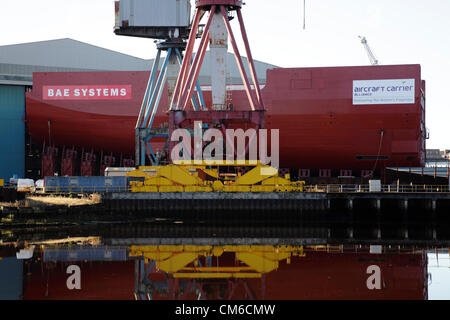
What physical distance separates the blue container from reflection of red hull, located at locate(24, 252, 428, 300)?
19.8 meters

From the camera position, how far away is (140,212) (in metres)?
39.1

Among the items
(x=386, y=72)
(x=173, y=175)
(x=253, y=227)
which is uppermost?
(x=386, y=72)

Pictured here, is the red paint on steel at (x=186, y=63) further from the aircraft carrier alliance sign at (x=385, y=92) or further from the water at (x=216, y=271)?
the water at (x=216, y=271)

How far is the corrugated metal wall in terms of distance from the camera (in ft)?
187

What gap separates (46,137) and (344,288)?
4222cm

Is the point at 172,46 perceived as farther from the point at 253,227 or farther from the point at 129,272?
the point at 129,272

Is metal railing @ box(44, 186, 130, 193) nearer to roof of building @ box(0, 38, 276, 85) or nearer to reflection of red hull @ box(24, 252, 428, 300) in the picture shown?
reflection of red hull @ box(24, 252, 428, 300)

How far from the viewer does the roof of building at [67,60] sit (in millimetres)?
64312

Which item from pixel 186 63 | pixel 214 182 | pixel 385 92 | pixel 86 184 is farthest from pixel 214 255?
pixel 385 92

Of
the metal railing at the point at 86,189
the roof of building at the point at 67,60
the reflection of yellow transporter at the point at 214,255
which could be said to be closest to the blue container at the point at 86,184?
the metal railing at the point at 86,189

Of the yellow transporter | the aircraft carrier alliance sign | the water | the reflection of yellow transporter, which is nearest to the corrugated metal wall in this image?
the yellow transporter

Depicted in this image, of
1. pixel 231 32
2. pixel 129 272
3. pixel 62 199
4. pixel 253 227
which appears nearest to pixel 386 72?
pixel 231 32

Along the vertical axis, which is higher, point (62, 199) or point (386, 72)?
point (386, 72)

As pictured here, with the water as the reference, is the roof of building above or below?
above
